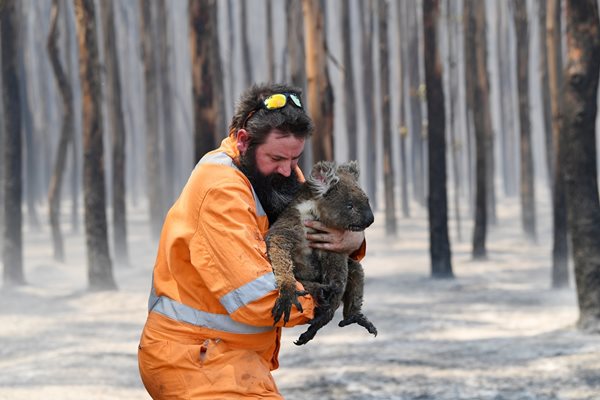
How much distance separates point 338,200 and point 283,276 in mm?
337

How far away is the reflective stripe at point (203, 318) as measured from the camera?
3.08 m

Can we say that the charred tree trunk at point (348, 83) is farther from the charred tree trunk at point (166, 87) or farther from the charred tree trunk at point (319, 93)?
the charred tree trunk at point (319, 93)

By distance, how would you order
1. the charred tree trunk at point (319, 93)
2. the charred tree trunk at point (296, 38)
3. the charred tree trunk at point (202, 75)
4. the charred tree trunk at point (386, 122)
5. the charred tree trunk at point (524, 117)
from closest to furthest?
the charred tree trunk at point (202, 75) < the charred tree trunk at point (319, 93) < the charred tree trunk at point (524, 117) < the charred tree trunk at point (386, 122) < the charred tree trunk at point (296, 38)

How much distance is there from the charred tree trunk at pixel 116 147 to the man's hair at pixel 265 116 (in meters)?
16.6

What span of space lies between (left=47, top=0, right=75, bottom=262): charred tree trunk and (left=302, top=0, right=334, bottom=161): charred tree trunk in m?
4.11

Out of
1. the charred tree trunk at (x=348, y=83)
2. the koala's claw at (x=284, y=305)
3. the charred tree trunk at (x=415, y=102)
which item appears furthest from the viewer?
the charred tree trunk at (x=415, y=102)

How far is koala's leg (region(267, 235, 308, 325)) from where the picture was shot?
2.88 m

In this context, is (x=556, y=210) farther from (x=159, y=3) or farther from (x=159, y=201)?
(x=159, y=3)

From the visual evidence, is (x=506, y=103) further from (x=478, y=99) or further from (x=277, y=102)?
(x=277, y=102)

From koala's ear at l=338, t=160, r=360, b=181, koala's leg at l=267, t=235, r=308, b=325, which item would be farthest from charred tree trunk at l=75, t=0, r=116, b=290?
koala's leg at l=267, t=235, r=308, b=325

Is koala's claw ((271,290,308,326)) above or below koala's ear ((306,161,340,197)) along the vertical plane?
below

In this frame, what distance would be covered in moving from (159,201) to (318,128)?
411 inches

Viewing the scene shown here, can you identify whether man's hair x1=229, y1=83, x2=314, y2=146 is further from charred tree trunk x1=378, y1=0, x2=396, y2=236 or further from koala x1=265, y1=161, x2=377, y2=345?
charred tree trunk x1=378, y1=0, x2=396, y2=236

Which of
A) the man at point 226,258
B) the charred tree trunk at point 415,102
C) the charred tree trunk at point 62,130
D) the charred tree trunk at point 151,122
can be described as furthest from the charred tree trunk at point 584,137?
the charred tree trunk at point 415,102
